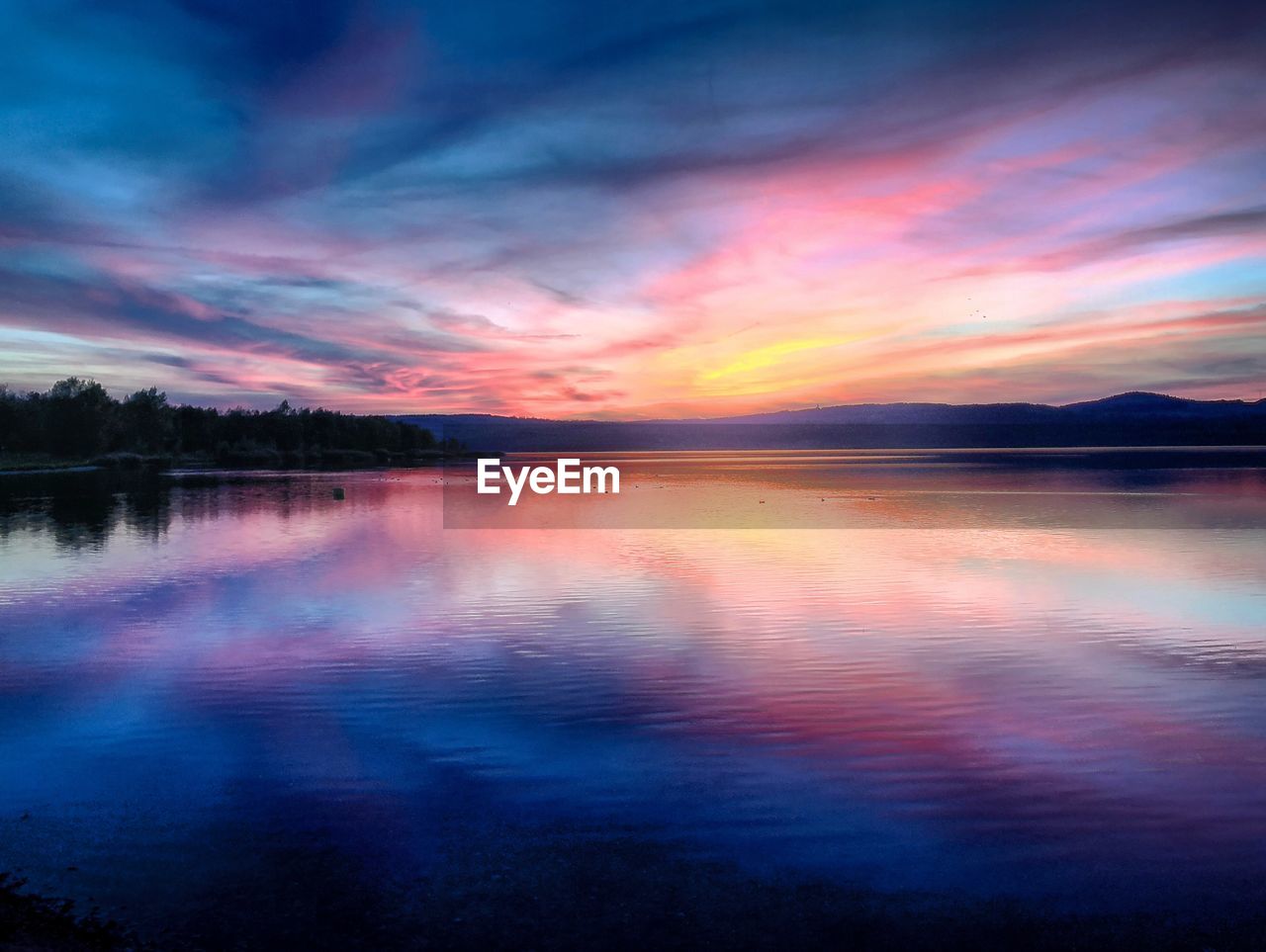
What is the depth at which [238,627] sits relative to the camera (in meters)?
20.6

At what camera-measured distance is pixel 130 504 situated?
59656 mm

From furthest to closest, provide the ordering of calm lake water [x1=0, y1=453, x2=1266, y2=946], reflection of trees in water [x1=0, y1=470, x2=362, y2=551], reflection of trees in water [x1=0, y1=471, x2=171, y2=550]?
reflection of trees in water [x1=0, y1=470, x2=362, y2=551] → reflection of trees in water [x1=0, y1=471, x2=171, y2=550] → calm lake water [x1=0, y1=453, x2=1266, y2=946]

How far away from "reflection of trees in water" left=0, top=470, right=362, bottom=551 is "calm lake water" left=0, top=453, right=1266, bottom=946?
11.4 meters

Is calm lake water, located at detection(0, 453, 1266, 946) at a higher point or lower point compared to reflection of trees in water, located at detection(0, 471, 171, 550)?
lower

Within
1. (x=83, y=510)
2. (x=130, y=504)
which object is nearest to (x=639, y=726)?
(x=83, y=510)

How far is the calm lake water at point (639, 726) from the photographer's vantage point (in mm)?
8758

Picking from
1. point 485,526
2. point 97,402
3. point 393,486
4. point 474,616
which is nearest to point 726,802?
point 474,616

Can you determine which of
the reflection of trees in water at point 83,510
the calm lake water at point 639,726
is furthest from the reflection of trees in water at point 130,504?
the calm lake water at point 639,726

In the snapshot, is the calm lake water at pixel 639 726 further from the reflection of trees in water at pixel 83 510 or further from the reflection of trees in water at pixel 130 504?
the reflection of trees in water at pixel 130 504

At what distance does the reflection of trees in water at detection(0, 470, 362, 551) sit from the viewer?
4247cm

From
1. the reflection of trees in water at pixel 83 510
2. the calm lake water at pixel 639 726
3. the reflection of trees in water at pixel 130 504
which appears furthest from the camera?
the reflection of trees in water at pixel 130 504

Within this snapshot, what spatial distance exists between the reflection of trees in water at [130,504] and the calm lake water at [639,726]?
451 inches

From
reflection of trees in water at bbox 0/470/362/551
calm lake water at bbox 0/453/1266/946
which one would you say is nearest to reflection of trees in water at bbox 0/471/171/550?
reflection of trees in water at bbox 0/470/362/551

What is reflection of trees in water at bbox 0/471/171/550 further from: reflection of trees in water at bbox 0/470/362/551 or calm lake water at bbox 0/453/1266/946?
calm lake water at bbox 0/453/1266/946
